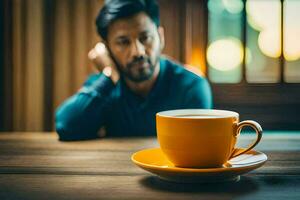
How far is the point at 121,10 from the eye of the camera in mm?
1456

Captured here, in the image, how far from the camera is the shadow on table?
0.59 metres

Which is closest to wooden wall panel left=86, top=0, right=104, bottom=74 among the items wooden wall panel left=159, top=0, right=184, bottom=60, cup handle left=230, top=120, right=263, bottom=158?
wooden wall panel left=159, top=0, right=184, bottom=60

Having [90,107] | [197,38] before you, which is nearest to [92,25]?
[197,38]

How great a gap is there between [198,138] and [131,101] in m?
0.93

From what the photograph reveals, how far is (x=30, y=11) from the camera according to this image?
2223 millimetres

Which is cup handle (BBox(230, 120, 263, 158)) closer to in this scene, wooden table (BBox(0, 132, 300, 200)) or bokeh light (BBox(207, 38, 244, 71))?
wooden table (BBox(0, 132, 300, 200))

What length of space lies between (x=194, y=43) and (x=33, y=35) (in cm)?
77

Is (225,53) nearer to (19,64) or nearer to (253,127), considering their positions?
(19,64)

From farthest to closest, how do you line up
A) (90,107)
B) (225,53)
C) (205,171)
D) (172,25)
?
(225,53)
(172,25)
(90,107)
(205,171)

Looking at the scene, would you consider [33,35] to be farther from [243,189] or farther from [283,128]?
[243,189]

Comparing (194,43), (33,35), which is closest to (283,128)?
(194,43)

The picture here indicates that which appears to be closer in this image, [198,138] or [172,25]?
[198,138]

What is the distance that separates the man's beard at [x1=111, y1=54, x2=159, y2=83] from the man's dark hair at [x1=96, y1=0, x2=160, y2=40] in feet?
0.45

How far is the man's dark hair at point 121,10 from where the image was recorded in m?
1.46
